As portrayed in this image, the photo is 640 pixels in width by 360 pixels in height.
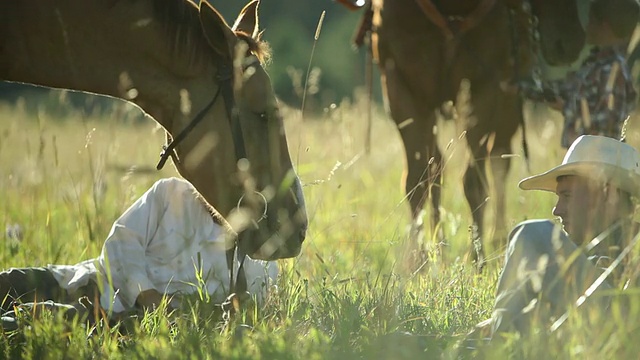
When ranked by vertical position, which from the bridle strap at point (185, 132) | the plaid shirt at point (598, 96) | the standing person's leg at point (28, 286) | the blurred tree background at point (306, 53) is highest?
the bridle strap at point (185, 132)

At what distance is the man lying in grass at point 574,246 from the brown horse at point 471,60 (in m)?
2.05

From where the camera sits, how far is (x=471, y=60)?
6105 millimetres

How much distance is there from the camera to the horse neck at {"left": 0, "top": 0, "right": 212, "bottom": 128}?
4293 millimetres

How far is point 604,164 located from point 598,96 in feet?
6.85

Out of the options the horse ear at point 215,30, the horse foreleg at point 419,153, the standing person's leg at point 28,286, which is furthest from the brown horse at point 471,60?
the standing person's leg at point 28,286

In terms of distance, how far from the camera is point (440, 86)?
6.23 m

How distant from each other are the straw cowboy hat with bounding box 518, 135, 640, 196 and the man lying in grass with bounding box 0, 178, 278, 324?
144 centimetres

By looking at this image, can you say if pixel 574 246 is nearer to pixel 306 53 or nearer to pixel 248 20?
pixel 248 20

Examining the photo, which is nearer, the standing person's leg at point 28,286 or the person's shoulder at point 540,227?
the person's shoulder at point 540,227

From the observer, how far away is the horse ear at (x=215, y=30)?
4188 millimetres

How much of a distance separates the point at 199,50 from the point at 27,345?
4.52 ft

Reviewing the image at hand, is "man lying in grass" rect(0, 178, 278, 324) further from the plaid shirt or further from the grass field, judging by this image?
the plaid shirt

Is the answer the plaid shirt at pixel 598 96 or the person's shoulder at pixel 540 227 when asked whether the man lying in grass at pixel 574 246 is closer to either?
the person's shoulder at pixel 540 227

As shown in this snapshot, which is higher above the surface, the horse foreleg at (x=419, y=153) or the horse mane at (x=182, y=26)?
the horse mane at (x=182, y=26)
